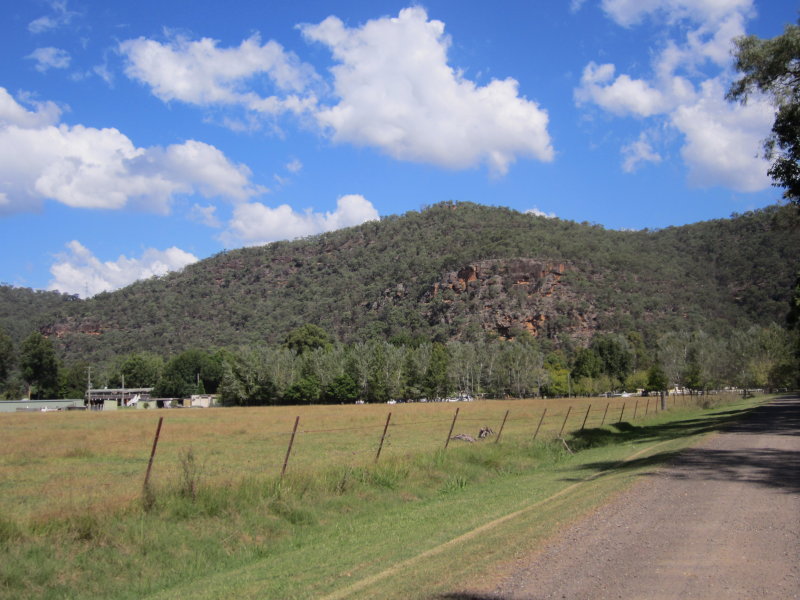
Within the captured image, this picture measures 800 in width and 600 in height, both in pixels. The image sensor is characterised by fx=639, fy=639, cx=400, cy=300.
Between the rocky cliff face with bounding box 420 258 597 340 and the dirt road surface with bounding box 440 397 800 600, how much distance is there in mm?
147677

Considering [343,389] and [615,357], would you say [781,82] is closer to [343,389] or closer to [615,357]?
[343,389]

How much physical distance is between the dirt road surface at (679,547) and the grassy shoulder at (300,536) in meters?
0.64

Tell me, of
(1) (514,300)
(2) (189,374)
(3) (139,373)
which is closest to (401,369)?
(2) (189,374)

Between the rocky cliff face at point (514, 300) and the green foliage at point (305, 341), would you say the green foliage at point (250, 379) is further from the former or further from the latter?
the rocky cliff face at point (514, 300)

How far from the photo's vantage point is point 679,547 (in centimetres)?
785

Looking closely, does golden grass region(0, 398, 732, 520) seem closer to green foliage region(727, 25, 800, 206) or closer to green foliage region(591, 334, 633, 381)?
green foliage region(727, 25, 800, 206)

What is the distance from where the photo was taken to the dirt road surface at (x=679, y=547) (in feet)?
21.0

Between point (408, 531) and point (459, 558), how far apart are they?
3.04 m

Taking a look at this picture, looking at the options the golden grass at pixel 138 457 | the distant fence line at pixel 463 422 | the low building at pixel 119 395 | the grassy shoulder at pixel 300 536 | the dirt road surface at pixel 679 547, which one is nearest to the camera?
the dirt road surface at pixel 679 547

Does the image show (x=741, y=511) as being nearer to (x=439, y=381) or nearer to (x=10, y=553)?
(x=10, y=553)

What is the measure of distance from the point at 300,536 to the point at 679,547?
693cm

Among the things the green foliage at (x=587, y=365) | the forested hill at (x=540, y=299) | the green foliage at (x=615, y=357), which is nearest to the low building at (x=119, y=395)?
the forested hill at (x=540, y=299)

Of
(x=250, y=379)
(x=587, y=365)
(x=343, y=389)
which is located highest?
(x=587, y=365)

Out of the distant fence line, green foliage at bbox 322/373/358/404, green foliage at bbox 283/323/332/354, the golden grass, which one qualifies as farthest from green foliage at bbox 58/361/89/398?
the golden grass
